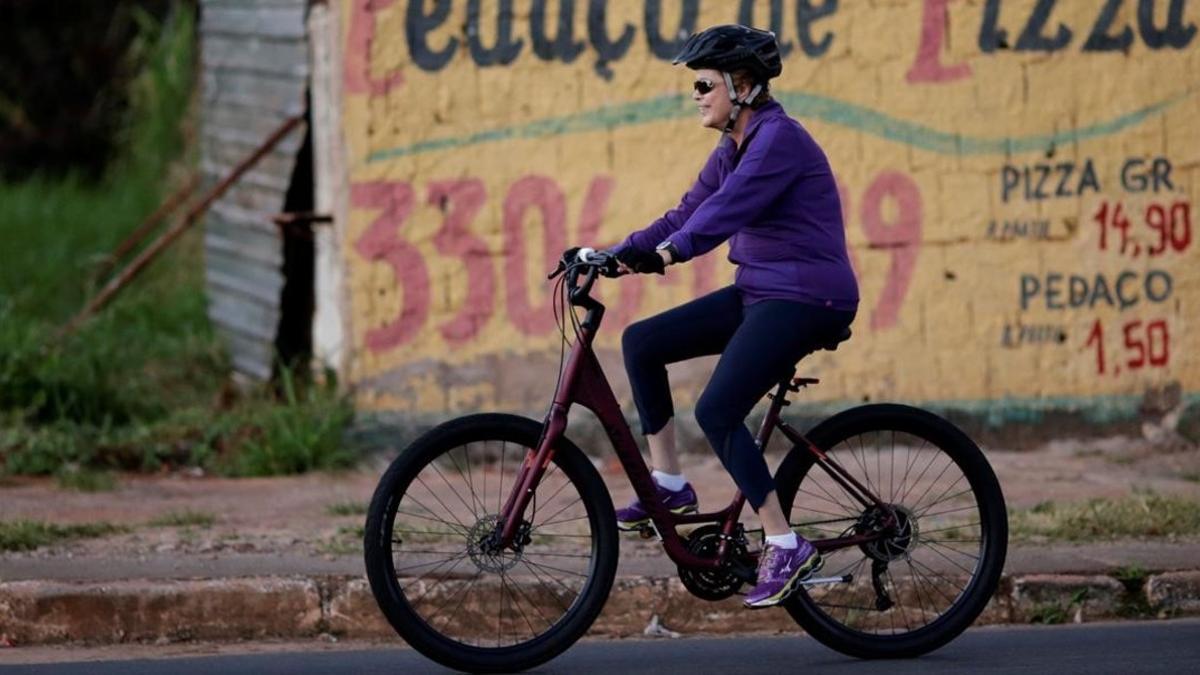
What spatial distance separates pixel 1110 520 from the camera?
7305 millimetres

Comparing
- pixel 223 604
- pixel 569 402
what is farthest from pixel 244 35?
pixel 569 402

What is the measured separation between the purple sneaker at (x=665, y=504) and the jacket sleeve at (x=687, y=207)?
710mm

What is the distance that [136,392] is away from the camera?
32.4ft

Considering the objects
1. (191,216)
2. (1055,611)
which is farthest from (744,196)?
(191,216)

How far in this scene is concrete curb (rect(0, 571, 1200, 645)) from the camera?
Answer: 6.33m

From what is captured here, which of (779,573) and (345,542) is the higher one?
(779,573)

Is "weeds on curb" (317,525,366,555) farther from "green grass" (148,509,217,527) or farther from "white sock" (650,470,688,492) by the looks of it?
"white sock" (650,470,688,492)

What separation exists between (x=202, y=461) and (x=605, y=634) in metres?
3.27

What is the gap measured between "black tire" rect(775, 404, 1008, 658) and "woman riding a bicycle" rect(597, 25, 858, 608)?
20 centimetres

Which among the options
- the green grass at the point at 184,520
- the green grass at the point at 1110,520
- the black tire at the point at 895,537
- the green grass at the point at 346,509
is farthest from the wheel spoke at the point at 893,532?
the green grass at the point at 184,520

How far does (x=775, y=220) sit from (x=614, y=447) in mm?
782

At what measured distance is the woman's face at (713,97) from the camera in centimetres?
541

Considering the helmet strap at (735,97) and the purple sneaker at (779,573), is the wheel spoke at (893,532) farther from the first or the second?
the helmet strap at (735,97)

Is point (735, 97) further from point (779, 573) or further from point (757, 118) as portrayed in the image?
point (779, 573)
